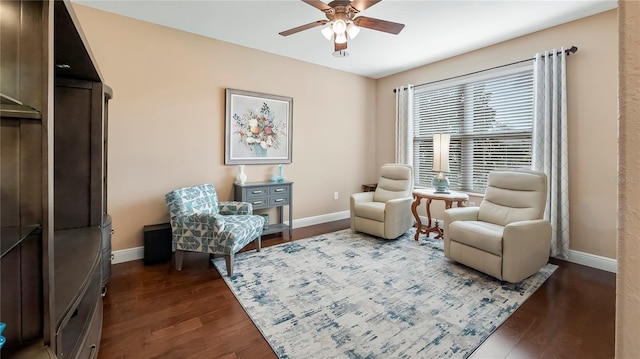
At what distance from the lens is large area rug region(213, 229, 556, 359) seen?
1.79 m

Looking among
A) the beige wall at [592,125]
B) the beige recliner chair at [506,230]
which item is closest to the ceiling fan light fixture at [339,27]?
the beige recliner chair at [506,230]

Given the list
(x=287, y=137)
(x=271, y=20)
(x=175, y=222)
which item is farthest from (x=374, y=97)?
(x=175, y=222)

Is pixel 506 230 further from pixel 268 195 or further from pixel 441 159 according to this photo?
pixel 268 195

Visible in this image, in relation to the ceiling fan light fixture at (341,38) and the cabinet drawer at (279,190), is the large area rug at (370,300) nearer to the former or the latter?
the cabinet drawer at (279,190)

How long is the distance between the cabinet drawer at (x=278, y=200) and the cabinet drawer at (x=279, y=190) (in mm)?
55

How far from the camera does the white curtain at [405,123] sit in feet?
15.3

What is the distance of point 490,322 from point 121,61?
4.08 m

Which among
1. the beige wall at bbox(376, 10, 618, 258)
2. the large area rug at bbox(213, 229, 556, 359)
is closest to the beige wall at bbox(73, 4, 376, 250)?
the large area rug at bbox(213, 229, 556, 359)

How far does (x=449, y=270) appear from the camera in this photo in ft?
9.34

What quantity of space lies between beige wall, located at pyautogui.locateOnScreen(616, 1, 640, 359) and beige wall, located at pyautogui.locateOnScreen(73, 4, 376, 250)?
3610 mm

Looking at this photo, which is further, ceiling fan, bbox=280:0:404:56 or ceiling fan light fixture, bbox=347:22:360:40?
ceiling fan light fixture, bbox=347:22:360:40

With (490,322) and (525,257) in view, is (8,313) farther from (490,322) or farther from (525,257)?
(525,257)

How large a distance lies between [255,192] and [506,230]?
2761 mm

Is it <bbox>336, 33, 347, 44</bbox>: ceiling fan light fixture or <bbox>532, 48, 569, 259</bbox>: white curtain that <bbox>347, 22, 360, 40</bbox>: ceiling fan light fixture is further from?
<bbox>532, 48, 569, 259</bbox>: white curtain
